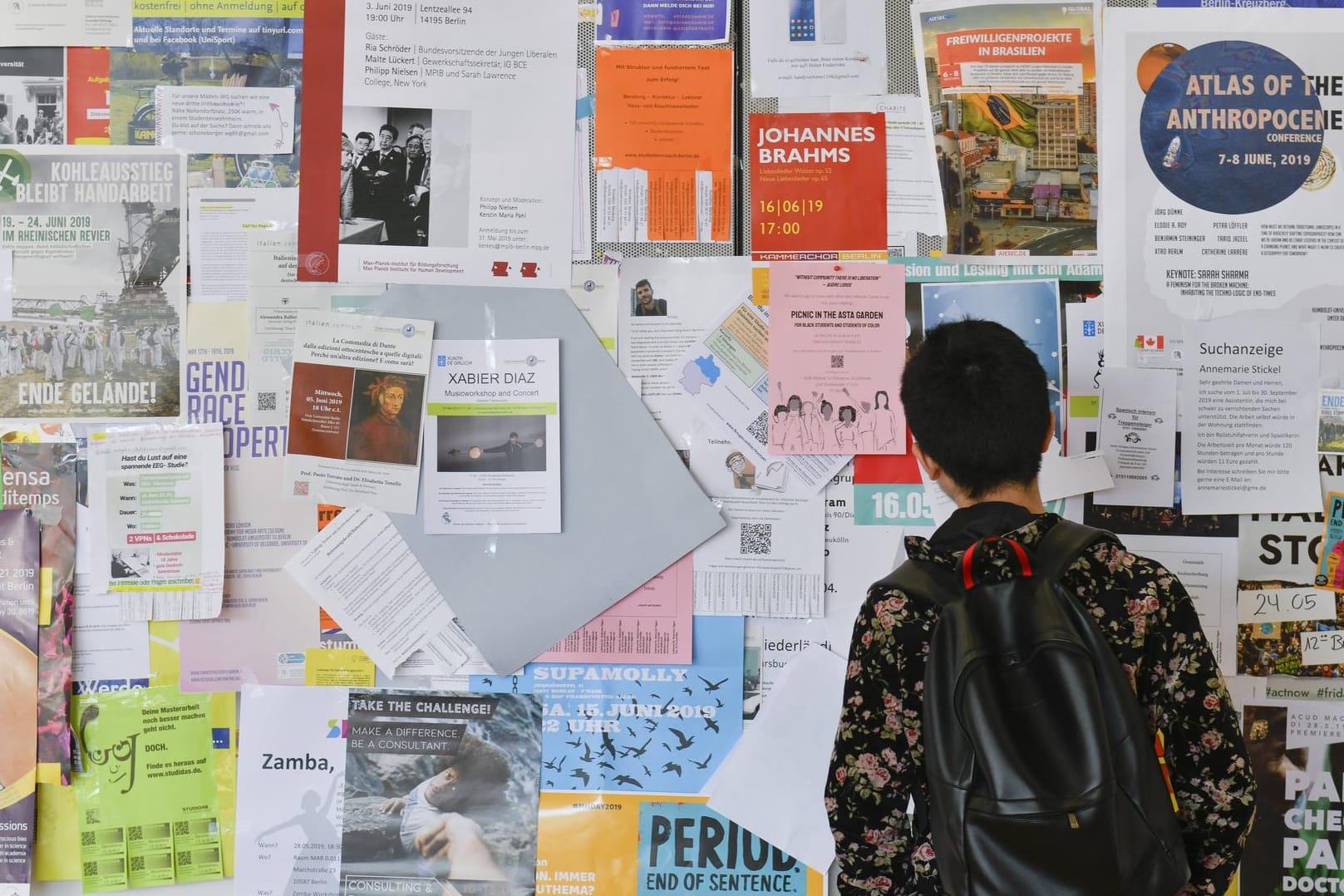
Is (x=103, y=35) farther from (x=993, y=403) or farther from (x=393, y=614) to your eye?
(x=993, y=403)

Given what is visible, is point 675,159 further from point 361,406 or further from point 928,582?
point 928,582

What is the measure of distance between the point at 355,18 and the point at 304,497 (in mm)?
683

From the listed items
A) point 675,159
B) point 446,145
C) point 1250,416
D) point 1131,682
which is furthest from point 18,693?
point 1250,416

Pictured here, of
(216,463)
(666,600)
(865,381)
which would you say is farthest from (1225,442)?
(216,463)

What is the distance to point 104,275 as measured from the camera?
56.1 inches

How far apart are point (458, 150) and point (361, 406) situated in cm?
39

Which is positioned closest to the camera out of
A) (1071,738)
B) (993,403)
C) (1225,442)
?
(1071,738)

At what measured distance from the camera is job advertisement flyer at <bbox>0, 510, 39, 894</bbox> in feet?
4.58

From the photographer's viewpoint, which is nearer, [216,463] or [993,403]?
[993,403]

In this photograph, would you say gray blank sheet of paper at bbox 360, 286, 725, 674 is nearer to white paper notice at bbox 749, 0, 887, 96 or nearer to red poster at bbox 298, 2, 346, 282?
red poster at bbox 298, 2, 346, 282

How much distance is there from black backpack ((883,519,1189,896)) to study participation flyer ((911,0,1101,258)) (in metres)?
0.67

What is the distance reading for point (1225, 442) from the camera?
138cm

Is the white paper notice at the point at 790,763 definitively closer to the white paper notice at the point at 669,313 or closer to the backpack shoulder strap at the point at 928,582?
the white paper notice at the point at 669,313

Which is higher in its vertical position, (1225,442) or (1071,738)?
(1225,442)
